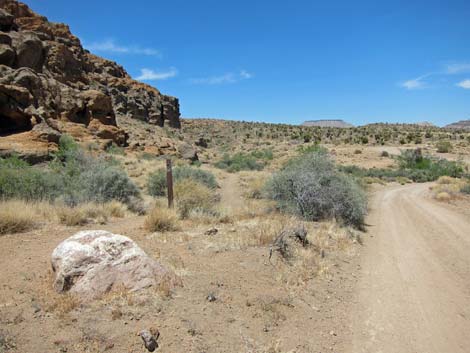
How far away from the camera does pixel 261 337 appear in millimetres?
4355

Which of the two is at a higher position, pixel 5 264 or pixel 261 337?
pixel 5 264

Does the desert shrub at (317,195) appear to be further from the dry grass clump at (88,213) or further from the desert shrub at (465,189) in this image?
the desert shrub at (465,189)

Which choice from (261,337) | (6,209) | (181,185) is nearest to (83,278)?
(261,337)

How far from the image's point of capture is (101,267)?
189 inches

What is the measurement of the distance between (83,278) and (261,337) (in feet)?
8.43

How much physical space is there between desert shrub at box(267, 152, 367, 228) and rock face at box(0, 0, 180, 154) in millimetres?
14348

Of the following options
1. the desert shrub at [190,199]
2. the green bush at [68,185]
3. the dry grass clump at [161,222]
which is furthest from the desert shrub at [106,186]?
the dry grass clump at [161,222]

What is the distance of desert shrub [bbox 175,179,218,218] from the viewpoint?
10.6m

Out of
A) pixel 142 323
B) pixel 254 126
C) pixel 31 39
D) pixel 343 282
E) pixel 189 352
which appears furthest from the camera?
pixel 254 126

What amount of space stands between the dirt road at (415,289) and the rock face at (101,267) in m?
3.09

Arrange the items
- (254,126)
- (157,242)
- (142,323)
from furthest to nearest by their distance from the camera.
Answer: (254,126) → (157,242) → (142,323)

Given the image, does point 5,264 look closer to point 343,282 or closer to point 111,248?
point 111,248

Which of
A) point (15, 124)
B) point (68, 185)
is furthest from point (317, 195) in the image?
point (15, 124)

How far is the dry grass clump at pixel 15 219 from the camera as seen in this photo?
7.27m
